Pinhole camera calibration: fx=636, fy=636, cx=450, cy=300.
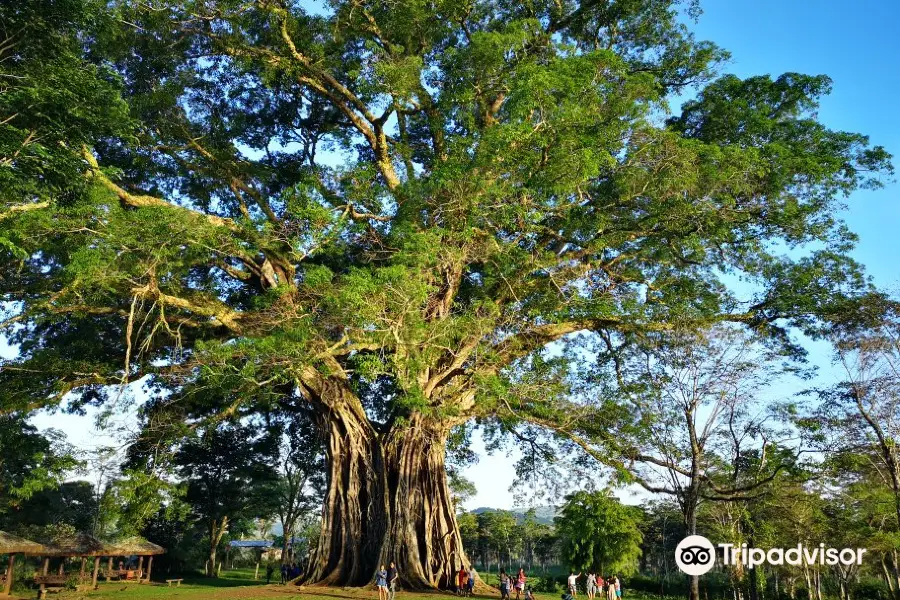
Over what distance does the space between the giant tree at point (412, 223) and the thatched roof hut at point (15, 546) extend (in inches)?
159

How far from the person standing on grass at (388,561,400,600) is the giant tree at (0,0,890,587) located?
1.20ft

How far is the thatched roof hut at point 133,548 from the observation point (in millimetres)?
21859

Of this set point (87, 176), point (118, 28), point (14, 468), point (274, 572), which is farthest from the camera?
point (274, 572)

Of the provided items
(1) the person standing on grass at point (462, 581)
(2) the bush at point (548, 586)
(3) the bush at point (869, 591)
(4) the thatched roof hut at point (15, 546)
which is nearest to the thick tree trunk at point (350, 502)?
(1) the person standing on grass at point (462, 581)

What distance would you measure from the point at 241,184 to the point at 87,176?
412 cm

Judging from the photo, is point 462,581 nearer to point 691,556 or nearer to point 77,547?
point 691,556

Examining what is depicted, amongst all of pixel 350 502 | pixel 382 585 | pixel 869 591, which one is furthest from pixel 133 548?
pixel 869 591

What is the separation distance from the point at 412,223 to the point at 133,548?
1809 cm

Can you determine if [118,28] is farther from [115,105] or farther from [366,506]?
[366,506]

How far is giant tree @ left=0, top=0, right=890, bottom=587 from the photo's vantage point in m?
11.5

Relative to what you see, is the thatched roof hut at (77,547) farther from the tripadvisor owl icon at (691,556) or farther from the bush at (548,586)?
the tripadvisor owl icon at (691,556)

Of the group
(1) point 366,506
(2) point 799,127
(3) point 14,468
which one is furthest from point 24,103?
(3) point 14,468

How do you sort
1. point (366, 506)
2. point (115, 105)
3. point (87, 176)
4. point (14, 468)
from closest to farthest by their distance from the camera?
1. point (115, 105)
2. point (87, 176)
3. point (366, 506)
4. point (14, 468)

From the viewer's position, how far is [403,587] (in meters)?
13.5
